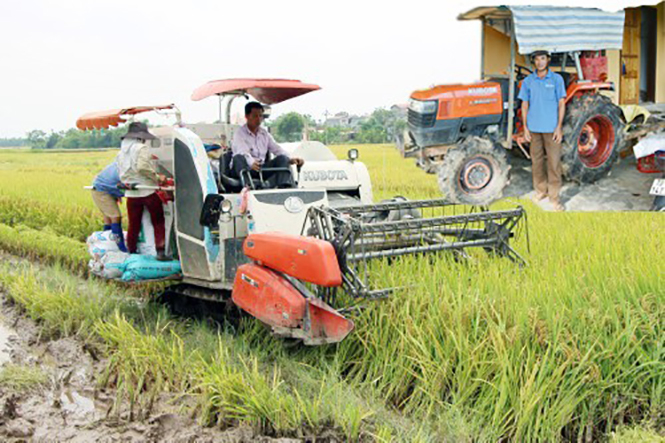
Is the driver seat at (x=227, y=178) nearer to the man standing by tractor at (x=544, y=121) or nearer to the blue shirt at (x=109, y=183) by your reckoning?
the blue shirt at (x=109, y=183)

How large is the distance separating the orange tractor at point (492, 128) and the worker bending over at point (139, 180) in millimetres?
2565

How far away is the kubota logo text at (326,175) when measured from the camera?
20.4ft

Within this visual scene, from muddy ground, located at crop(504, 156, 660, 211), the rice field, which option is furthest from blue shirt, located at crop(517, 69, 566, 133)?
the rice field

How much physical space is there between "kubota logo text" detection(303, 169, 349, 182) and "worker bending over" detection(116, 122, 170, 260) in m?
1.29

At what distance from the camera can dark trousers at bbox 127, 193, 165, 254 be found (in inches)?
244

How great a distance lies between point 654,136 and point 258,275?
2.82m

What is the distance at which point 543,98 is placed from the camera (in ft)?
11.2

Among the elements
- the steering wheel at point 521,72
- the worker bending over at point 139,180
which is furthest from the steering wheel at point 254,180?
the steering wheel at point 521,72

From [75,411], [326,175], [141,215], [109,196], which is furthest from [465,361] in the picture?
[109,196]

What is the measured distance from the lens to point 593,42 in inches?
132

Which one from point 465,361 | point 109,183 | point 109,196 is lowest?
point 465,361

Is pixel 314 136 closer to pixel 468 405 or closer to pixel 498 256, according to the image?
pixel 498 256

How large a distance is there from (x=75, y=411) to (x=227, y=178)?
7.24 ft

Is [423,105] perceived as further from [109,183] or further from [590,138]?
[109,183]
